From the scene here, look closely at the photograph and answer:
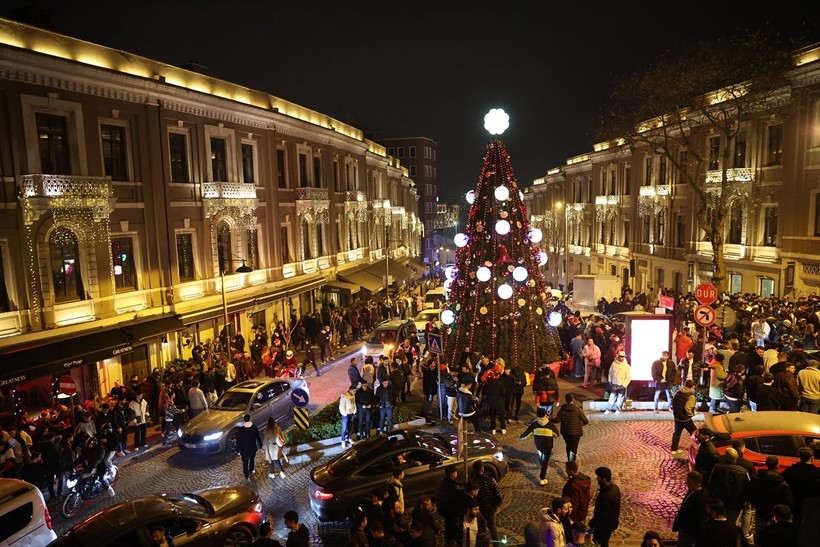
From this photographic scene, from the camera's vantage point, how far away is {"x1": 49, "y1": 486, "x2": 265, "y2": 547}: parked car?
8242mm

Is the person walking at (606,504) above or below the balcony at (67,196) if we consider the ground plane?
below

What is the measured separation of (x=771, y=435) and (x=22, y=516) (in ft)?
41.8

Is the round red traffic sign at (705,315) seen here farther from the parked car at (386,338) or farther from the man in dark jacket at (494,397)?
the parked car at (386,338)

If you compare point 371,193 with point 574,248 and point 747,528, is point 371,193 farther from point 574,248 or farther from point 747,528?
point 747,528

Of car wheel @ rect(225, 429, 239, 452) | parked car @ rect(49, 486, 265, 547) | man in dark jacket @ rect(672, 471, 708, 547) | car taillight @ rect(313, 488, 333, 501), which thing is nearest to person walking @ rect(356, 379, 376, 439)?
car wheel @ rect(225, 429, 239, 452)

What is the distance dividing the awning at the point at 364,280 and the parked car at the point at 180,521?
2448 centimetres

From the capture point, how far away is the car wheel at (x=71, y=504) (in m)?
11.7

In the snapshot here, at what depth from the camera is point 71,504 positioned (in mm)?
11836

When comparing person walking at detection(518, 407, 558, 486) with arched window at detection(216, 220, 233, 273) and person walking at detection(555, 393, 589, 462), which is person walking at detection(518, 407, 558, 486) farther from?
arched window at detection(216, 220, 233, 273)

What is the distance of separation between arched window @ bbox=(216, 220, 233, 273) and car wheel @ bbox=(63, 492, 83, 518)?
13618mm

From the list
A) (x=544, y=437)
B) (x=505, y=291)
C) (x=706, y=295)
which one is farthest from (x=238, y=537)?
(x=706, y=295)

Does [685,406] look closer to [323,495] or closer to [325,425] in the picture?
[323,495]

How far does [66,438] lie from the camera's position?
45.3 ft

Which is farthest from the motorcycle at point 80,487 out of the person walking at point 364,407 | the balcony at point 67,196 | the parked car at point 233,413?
the balcony at point 67,196
